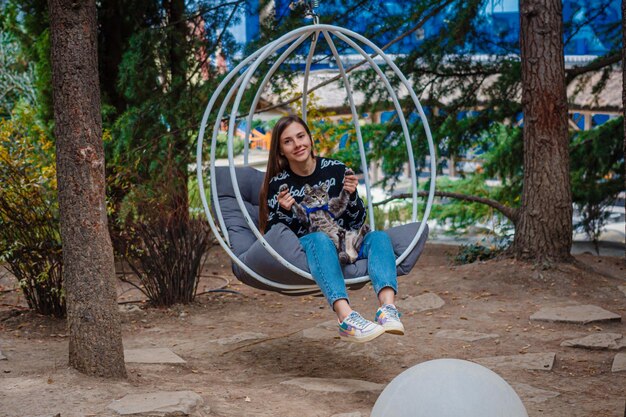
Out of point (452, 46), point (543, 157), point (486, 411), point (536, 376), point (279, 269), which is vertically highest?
point (452, 46)

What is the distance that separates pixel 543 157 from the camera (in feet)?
16.6

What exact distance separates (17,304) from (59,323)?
0.62 meters

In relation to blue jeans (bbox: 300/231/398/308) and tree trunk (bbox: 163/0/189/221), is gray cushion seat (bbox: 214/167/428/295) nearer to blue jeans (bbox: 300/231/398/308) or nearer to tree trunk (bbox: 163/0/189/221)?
blue jeans (bbox: 300/231/398/308)

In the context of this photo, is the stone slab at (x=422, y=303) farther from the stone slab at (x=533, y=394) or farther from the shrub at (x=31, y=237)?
the shrub at (x=31, y=237)

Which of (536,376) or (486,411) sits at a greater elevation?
(486,411)

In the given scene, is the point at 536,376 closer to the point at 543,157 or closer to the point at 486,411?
the point at 486,411

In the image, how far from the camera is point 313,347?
4105 millimetres

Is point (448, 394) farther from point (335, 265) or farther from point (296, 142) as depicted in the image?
point (296, 142)

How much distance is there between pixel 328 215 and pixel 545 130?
1995 millimetres

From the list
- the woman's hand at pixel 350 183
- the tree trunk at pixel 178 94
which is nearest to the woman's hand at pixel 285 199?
the woman's hand at pixel 350 183

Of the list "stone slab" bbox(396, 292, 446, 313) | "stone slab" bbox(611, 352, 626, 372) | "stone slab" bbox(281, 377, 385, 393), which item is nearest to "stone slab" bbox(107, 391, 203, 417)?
"stone slab" bbox(281, 377, 385, 393)

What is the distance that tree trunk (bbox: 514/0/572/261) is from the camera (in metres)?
5.04

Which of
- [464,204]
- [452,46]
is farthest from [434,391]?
[464,204]

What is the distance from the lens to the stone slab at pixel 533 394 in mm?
3219
